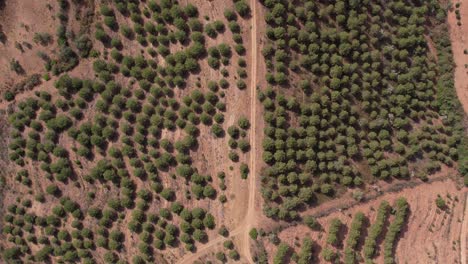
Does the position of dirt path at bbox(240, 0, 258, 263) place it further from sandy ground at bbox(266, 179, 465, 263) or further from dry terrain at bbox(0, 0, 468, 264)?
sandy ground at bbox(266, 179, 465, 263)

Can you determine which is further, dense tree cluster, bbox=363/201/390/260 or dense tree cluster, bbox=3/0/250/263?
dense tree cluster, bbox=363/201/390/260

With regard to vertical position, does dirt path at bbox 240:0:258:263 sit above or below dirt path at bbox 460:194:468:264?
above

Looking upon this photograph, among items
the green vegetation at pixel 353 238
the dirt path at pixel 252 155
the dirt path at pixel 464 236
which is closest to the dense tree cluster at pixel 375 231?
the green vegetation at pixel 353 238

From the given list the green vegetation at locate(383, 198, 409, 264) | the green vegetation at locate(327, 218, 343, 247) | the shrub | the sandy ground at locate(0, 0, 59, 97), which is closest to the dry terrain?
the sandy ground at locate(0, 0, 59, 97)

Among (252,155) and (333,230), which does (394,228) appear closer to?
(333,230)

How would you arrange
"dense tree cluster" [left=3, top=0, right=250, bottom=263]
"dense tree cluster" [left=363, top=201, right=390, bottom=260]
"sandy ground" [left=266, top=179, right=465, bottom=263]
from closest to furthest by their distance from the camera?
1. "dense tree cluster" [left=3, top=0, right=250, bottom=263]
2. "dense tree cluster" [left=363, top=201, right=390, bottom=260]
3. "sandy ground" [left=266, top=179, right=465, bottom=263]

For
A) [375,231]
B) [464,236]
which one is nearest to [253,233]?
[375,231]

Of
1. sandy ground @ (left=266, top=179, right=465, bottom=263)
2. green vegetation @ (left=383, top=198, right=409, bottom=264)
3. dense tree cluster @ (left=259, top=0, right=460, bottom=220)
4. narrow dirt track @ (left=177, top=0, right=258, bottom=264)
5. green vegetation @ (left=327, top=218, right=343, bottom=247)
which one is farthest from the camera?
sandy ground @ (left=266, top=179, right=465, bottom=263)
